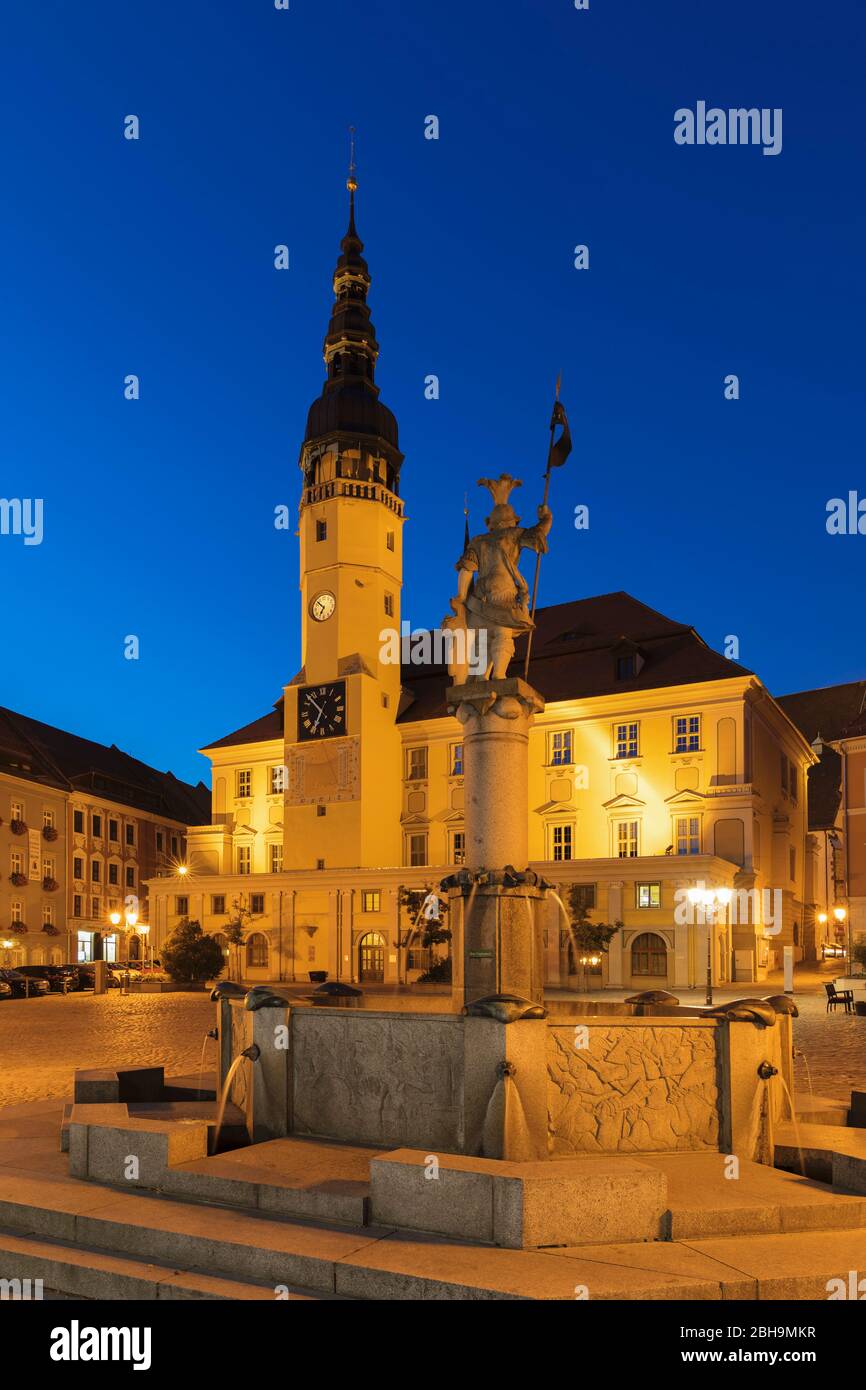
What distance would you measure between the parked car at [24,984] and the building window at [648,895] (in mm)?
23272

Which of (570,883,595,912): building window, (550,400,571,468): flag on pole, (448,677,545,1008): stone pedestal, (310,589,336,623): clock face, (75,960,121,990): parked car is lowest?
(75,960,121,990): parked car

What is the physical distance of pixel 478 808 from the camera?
1140cm

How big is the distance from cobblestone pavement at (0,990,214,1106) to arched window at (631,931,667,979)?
1708 cm

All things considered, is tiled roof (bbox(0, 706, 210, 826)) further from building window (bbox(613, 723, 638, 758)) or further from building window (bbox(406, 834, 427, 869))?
building window (bbox(613, 723, 638, 758))

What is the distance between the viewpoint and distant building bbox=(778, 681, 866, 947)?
4925 centimetres

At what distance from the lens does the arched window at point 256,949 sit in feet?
178

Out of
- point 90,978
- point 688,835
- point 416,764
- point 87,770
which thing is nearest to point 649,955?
point 688,835

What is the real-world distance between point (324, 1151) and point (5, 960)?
50955 mm

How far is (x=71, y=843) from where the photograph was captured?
2424 inches

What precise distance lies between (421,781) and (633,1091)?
47.4m

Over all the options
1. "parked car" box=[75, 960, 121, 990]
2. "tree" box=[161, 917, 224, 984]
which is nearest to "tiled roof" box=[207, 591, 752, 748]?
"tree" box=[161, 917, 224, 984]
